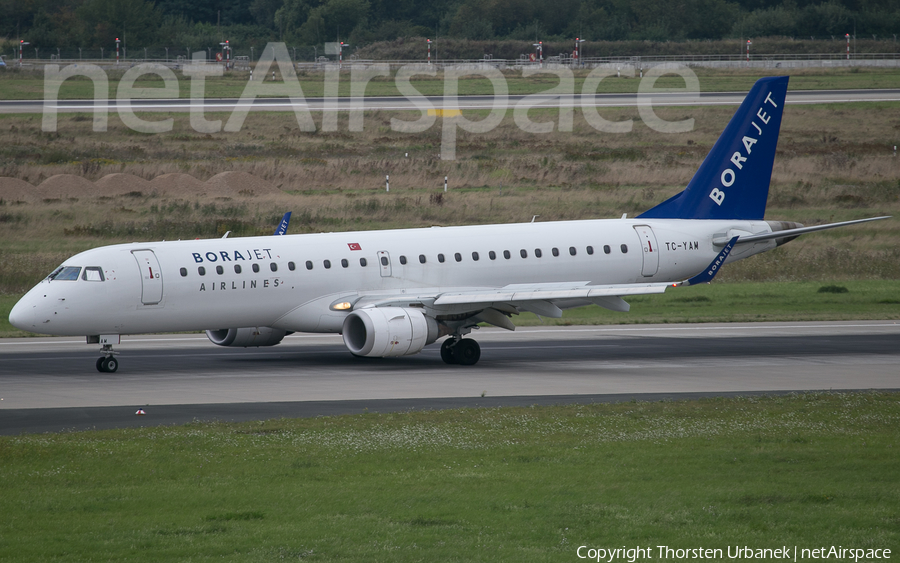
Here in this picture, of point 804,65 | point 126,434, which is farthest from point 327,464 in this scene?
point 804,65

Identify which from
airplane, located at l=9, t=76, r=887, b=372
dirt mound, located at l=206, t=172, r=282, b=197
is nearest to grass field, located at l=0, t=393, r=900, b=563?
airplane, located at l=9, t=76, r=887, b=372

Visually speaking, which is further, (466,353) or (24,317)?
(466,353)

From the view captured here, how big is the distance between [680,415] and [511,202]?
45322 mm

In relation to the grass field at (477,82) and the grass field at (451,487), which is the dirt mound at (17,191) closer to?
the grass field at (477,82)

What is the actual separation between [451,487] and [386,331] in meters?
15.1

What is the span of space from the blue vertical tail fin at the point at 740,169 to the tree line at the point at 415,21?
130471 millimetres

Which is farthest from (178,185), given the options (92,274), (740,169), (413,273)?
(92,274)

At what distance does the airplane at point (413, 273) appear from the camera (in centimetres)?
3184

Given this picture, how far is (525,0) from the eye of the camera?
18112cm

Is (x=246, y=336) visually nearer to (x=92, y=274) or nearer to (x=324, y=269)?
(x=324, y=269)

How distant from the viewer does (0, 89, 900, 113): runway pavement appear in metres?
108

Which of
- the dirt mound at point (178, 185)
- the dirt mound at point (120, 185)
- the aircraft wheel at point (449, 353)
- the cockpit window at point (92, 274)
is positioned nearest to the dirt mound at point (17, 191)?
the dirt mound at point (120, 185)

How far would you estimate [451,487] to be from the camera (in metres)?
17.5

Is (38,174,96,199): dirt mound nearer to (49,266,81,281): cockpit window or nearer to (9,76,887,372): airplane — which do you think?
(9,76,887,372): airplane
